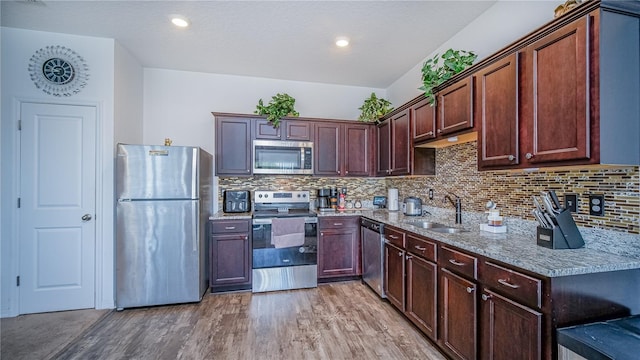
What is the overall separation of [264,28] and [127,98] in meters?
1.86

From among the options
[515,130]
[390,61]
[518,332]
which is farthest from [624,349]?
[390,61]

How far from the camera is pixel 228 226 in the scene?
3125 mm

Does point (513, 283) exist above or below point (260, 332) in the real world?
above

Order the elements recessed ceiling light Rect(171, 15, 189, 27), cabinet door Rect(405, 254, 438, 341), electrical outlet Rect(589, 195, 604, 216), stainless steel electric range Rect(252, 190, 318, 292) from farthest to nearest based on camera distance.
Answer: stainless steel electric range Rect(252, 190, 318, 292)
recessed ceiling light Rect(171, 15, 189, 27)
cabinet door Rect(405, 254, 438, 341)
electrical outlet Rect(589, 195, 604, 216)

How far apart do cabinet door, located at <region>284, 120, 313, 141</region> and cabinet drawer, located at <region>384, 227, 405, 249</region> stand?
63.5 inches

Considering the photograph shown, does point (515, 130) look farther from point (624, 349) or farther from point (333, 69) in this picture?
point (333, 69)

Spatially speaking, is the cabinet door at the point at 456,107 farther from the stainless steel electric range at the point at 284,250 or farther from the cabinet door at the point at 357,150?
the stainless steel electric range at the point at 284,250

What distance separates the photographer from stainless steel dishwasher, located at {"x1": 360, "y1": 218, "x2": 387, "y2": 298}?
9.64ft

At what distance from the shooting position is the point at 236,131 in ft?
11.2

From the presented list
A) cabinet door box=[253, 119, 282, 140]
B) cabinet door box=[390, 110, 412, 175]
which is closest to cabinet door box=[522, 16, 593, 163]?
cabinet door box=[390, 110, 412, 175]

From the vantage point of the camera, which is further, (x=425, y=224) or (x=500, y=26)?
(x=425, y=224)

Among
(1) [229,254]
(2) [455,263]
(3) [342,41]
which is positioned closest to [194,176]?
(1) [229,254]

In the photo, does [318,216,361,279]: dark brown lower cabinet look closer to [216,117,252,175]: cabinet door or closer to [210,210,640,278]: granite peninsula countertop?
[216,117,252,175]: cabinet door

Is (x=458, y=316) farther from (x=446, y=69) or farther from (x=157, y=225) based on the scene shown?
(x=157, y=225)
